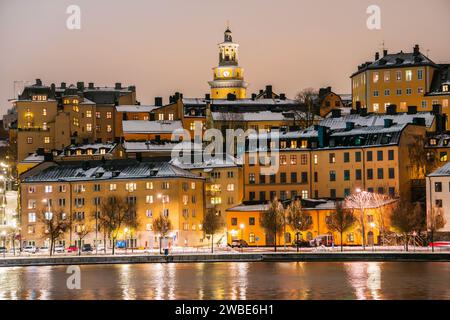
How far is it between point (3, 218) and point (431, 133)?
44.0 metres

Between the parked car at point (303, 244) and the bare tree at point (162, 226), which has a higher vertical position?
the bare tree at point (162, 226)

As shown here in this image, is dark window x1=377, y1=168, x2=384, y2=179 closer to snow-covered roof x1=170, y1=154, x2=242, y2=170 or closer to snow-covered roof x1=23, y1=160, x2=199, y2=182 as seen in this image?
snow-covered roof x1=170, y1=154, x2=242, y2=170

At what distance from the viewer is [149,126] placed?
430 ft

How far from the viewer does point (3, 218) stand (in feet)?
403

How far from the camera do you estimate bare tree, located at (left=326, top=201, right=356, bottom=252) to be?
96562 mm

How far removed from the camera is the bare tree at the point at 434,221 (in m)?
94.1

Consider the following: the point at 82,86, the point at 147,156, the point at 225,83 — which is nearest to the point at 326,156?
the point at 147,156

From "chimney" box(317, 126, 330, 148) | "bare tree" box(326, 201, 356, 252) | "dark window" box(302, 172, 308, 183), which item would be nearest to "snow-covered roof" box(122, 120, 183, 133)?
"chimney" box(317, 126, 330, 148)

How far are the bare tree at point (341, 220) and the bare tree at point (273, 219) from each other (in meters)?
4.23

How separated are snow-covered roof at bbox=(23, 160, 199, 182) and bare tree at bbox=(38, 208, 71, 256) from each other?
386 centimetres

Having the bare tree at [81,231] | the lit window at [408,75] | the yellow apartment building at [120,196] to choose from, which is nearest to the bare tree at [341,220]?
the yellow apartment building at [120,196]

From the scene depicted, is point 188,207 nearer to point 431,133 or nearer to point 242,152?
point 242,152

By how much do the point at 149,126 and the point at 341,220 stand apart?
130ft

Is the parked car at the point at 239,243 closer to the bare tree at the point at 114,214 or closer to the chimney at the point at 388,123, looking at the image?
the bare tree at the point at 114,214
